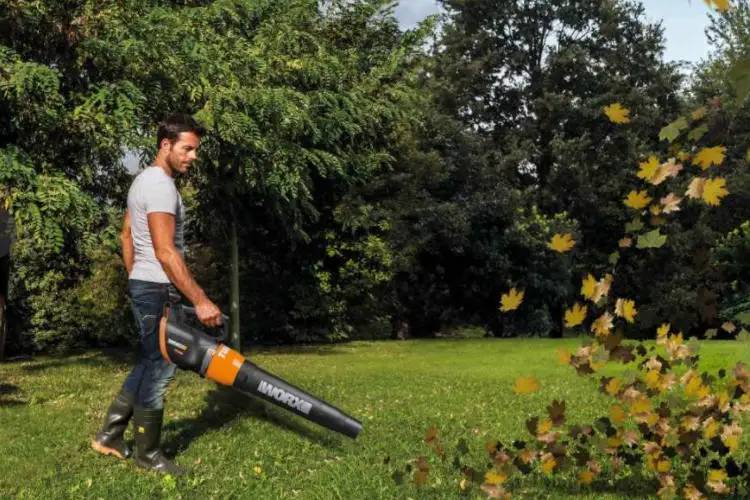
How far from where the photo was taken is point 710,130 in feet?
9.64

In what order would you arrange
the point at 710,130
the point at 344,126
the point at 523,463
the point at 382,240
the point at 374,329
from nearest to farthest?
the point at 710,130 < the point at 523,463 < the point at 344,126 < the point at 382,240 < the point at 374,329

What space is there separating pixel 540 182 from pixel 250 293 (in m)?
17.1

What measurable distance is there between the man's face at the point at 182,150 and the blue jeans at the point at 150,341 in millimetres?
843

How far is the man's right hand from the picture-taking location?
5.13 meters

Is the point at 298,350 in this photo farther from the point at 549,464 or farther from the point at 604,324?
the point at 604,324

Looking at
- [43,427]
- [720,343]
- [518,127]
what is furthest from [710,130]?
[518,127]

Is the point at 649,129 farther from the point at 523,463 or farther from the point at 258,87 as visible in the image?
the point at 523,463

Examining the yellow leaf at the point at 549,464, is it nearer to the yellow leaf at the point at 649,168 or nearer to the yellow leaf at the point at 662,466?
the yellow leaf at the point at 662,466

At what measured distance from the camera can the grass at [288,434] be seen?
5.31 metres

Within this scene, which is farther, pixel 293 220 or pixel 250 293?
pixel 250 293

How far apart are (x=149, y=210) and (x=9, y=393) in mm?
6752

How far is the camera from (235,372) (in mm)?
4738

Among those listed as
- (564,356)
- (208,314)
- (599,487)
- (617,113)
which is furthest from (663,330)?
(208,314)

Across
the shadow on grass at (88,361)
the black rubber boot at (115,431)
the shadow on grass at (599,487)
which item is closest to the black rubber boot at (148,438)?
the black rubber boot at (115,431)
